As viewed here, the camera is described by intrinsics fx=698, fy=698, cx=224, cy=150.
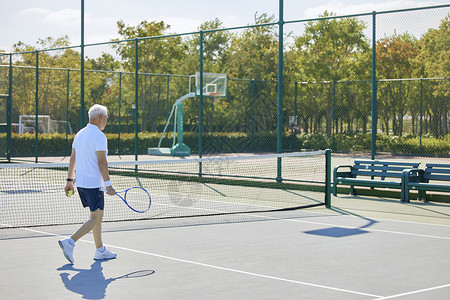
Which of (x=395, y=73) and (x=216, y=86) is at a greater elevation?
(x=395, y=73)

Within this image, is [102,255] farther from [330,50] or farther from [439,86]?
[330,50]

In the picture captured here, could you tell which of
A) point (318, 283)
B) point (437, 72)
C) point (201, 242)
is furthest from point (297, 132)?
point (318, 283)

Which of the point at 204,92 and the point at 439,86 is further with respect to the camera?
the point at 439,86

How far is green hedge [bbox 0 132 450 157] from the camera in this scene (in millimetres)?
30156

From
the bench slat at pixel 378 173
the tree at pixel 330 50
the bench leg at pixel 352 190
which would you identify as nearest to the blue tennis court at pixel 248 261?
the bench slat at pixel 378 173

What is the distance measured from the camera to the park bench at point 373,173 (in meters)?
13.9

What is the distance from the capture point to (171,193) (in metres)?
15.1

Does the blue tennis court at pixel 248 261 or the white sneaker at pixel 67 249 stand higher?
the white sneaker at pixel 67 249

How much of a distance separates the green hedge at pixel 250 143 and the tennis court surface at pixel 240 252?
16981 mm

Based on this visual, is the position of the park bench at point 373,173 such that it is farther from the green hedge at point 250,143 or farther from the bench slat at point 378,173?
the green hedge at point 250,143

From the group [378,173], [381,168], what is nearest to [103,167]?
[378,173]

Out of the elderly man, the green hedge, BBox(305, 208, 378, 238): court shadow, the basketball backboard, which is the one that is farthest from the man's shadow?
the green hedge

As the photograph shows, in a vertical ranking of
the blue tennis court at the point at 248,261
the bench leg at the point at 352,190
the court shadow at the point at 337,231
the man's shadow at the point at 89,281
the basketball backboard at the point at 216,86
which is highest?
the basketball backboard at the point at 216,86

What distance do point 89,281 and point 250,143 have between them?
27.5 meters
